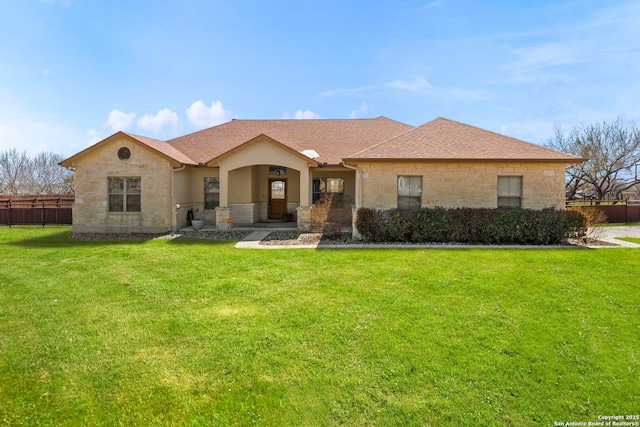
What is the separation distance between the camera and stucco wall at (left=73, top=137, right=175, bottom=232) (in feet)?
52.7

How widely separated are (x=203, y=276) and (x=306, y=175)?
8.98 m

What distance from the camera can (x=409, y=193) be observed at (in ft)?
44.4

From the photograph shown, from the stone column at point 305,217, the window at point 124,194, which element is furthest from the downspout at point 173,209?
the stone column at point 305,217

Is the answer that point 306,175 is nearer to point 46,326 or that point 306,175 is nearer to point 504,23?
point 504,23

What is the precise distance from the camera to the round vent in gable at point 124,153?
16.0 m

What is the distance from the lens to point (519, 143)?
562 inches

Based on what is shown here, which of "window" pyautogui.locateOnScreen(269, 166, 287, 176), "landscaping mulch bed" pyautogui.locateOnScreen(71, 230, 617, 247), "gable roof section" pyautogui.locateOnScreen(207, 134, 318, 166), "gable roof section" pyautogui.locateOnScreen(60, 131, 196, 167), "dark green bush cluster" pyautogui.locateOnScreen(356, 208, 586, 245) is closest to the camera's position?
"dark green bush cluster" pyautogui.locateOnScreen(356, 208, 586, 245)

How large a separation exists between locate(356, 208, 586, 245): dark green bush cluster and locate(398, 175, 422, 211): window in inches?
35.9

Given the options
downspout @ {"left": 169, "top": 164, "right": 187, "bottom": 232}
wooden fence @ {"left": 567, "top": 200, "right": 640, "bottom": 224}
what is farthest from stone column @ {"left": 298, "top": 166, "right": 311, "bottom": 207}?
wooden fence @ {"left": 567, "top": 200, "right": 640, "bottom": 224}

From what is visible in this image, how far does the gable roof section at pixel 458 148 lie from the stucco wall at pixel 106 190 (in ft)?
29.4

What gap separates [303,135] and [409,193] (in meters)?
9.99

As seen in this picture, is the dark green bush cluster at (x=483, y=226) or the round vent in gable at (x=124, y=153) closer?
the dark green bush cluster at (x=483, y=226)

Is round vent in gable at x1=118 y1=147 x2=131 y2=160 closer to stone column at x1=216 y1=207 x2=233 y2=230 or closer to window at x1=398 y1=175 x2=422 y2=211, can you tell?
stone column at x1=216 y1=207 x2=233 y2=230

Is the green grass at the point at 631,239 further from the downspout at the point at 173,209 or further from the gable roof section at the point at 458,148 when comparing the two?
the downspout at the point at 173,209
